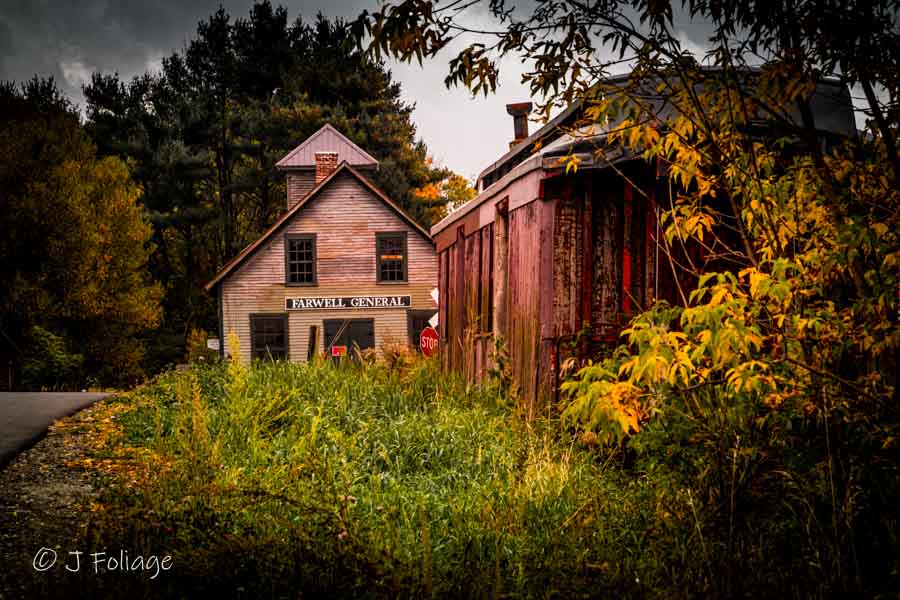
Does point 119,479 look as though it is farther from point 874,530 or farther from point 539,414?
point 874,530

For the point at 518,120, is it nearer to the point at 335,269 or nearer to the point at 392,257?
the point at 392,257

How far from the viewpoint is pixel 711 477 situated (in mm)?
5039

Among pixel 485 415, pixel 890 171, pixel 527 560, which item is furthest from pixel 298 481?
pixel 890 171

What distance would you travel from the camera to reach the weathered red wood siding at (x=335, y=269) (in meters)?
27.2

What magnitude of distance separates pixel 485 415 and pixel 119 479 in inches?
126

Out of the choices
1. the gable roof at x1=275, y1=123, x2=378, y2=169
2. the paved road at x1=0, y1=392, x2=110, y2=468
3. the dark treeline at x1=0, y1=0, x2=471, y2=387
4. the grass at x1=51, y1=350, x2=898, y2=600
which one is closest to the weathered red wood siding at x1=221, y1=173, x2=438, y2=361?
the gable roof at x1=275, y1=123, x2=378, y2=169

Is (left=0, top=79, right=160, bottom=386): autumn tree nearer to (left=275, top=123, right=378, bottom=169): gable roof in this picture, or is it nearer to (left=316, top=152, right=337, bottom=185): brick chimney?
(left=275, top=123, right=378, bottom=169): gable roof

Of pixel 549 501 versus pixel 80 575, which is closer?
pixel 80 575

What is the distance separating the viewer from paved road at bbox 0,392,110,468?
690cm

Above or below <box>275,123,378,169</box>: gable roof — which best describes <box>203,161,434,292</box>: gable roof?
below

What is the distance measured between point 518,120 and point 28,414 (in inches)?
393

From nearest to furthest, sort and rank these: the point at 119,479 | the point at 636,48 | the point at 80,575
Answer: the point at 80,575 < the point at 636,48 < the point at 119,479

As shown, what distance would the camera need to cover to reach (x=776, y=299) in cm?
466

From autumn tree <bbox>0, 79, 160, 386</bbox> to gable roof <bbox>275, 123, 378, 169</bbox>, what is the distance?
644 centimetres
